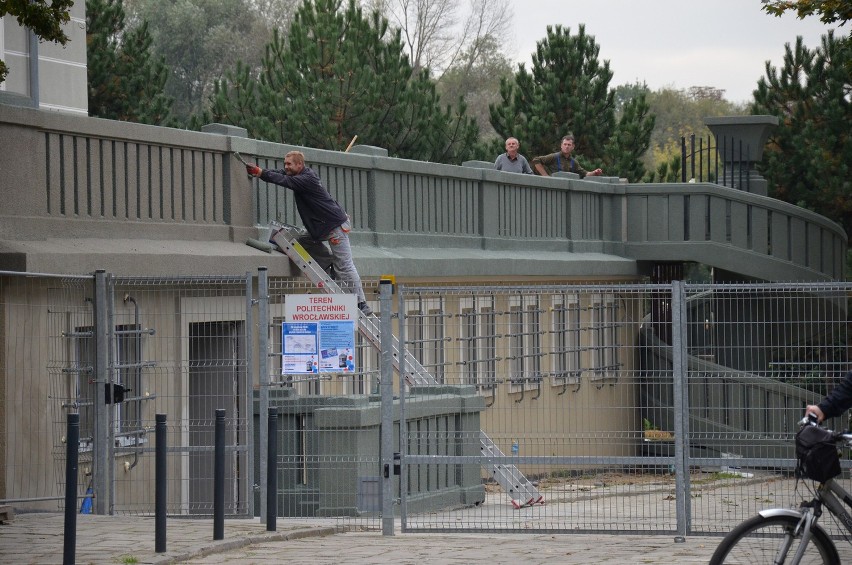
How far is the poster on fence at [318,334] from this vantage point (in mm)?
14227

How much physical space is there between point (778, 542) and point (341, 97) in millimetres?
30532

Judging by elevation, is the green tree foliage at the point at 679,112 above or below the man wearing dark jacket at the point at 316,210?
above

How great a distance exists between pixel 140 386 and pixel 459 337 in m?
2.99

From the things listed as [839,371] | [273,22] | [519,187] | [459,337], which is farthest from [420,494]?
[273,22]

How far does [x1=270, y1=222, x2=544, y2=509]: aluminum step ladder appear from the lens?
47.2ft

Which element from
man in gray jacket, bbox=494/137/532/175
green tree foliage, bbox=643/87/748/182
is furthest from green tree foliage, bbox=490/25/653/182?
green tree foliage, bbox=643/87/748/182

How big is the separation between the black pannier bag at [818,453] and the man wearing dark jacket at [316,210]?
9050mm

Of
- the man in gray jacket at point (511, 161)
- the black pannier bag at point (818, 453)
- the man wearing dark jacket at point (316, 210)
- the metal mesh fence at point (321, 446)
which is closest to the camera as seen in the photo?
the black pannier bag at point (818, 453)

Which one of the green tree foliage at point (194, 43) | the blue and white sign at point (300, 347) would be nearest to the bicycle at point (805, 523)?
the blue and white sign at point (300, 347)

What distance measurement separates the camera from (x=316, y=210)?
18.1 meters

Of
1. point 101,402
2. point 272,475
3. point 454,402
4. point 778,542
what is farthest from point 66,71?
point 778,542

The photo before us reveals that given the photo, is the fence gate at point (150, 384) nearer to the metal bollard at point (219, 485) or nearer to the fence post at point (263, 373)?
the fence post at point (263, 373)

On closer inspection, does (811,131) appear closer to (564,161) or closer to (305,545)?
(564,161)

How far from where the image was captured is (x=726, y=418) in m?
13.8
